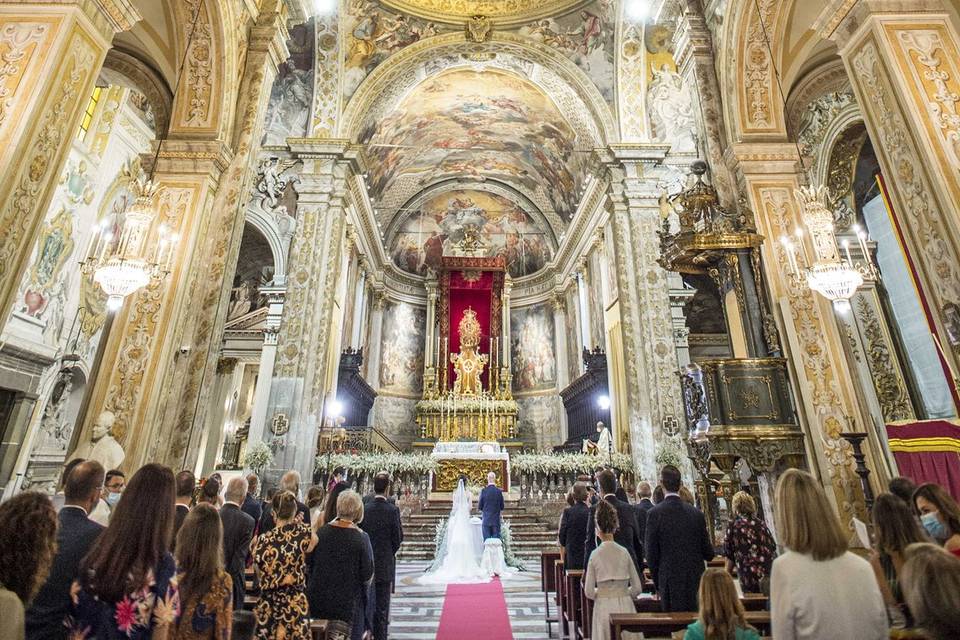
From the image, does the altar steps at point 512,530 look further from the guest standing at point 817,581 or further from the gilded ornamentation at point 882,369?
the guest standing at point 817,581

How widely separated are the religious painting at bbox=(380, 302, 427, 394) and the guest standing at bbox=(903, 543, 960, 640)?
1953cm

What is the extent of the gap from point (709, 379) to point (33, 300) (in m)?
12.5

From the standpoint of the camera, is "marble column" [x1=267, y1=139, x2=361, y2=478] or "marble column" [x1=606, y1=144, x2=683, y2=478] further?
"marble column" [x1=606, y1=144, x2=683, y2=478]

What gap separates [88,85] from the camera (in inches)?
170

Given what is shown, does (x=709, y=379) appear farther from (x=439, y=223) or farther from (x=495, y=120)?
(x=439, y=223)

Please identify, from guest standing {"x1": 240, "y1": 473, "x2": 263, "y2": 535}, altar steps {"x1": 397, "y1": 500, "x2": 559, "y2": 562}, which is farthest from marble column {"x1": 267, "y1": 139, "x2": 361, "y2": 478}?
guest standing {"x1": 240, "y1": 473, "x2": 263, "y2": 535}

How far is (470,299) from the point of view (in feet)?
72.6

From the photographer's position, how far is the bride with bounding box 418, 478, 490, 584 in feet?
24.0

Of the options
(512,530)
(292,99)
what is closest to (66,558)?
(512,530)

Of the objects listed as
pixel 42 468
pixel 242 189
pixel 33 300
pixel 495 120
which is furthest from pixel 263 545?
pixel 495 120

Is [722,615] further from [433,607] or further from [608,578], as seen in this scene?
[433,607]

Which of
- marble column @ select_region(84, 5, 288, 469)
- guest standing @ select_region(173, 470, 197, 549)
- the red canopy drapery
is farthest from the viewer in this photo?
the red canopy drapery

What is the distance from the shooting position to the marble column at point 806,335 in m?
5.32

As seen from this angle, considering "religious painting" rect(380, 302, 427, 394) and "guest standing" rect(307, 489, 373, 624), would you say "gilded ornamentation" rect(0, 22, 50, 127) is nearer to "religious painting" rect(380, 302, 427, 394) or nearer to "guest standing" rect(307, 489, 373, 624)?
"guest standing" rect(307, 489, 373, 624)
